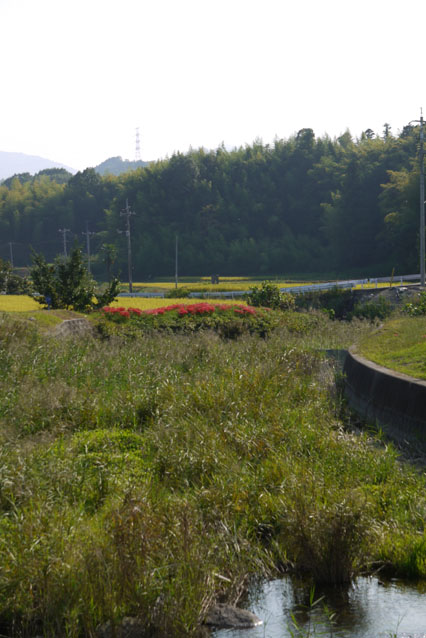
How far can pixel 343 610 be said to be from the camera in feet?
18.2

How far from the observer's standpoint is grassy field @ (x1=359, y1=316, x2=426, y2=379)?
12.4 meters

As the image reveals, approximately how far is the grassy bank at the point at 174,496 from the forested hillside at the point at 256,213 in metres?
71.7

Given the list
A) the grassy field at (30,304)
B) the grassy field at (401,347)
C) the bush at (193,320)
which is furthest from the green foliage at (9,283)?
the grassy field at (401,347)

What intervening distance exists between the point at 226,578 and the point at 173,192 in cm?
10192

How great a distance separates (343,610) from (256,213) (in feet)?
330

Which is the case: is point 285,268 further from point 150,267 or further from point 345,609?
point 345,609

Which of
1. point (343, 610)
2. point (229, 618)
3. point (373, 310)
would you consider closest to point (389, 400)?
point (343, 610)

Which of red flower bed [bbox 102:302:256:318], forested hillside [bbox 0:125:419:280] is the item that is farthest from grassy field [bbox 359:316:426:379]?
forested hillside [bbox 0:125:419:280]

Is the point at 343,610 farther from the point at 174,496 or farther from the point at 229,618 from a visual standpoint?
the point at 174,496

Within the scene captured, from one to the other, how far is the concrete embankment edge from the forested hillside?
68869 mm

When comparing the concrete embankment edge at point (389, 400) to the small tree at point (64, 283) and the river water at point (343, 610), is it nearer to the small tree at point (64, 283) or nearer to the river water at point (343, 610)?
the river water at point (343, 610)

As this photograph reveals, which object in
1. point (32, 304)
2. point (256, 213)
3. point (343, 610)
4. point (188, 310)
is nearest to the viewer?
point (343, 610)

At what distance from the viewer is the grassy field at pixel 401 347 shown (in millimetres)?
12398

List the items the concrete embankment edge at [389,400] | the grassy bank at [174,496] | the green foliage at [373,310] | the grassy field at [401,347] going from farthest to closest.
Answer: the green foliage at [373,310], the grassy field at [401,347], the concrete embankment edge at [389,400], the grassy bank at [174,496]
